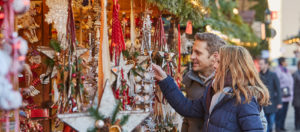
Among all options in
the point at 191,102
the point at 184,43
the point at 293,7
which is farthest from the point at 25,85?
the point at 293,7

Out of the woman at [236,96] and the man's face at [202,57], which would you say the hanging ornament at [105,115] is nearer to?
the woman at [236,96]

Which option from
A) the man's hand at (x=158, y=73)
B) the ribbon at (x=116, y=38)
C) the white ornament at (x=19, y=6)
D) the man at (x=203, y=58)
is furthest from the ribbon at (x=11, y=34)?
the man at (x=203, y=58)

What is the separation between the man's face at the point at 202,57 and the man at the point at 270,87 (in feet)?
Result: 15.9

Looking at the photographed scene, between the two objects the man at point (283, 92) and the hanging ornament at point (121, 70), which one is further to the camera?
the man at point (283, 92)

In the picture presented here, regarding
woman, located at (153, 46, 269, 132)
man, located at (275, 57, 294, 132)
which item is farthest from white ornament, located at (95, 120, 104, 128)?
man, located at (275, 57, 294, 132)

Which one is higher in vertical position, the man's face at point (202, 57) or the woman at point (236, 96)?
the man's face at point (202, 57)

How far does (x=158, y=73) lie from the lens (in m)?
3.56

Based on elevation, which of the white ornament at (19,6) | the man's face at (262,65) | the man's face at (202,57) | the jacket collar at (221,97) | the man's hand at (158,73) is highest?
the white ornament at (19,6)

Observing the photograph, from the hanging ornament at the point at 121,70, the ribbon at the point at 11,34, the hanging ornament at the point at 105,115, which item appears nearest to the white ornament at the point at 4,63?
the ribbon at the point at 11,34

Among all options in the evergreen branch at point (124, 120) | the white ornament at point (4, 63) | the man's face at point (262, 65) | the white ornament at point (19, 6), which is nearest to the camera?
the white ornament at point (4, 63)

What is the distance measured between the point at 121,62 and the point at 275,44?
134 feet

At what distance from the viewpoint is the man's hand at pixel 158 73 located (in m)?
3.54

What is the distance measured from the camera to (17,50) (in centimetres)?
177

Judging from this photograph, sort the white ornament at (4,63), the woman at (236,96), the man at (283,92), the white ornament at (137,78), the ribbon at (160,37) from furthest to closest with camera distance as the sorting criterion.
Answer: the man at (283,92)
the ribbon at (160,37)
the white ornament at (137,78)
the woman at (236,96)
the white ornament at (4,63)
